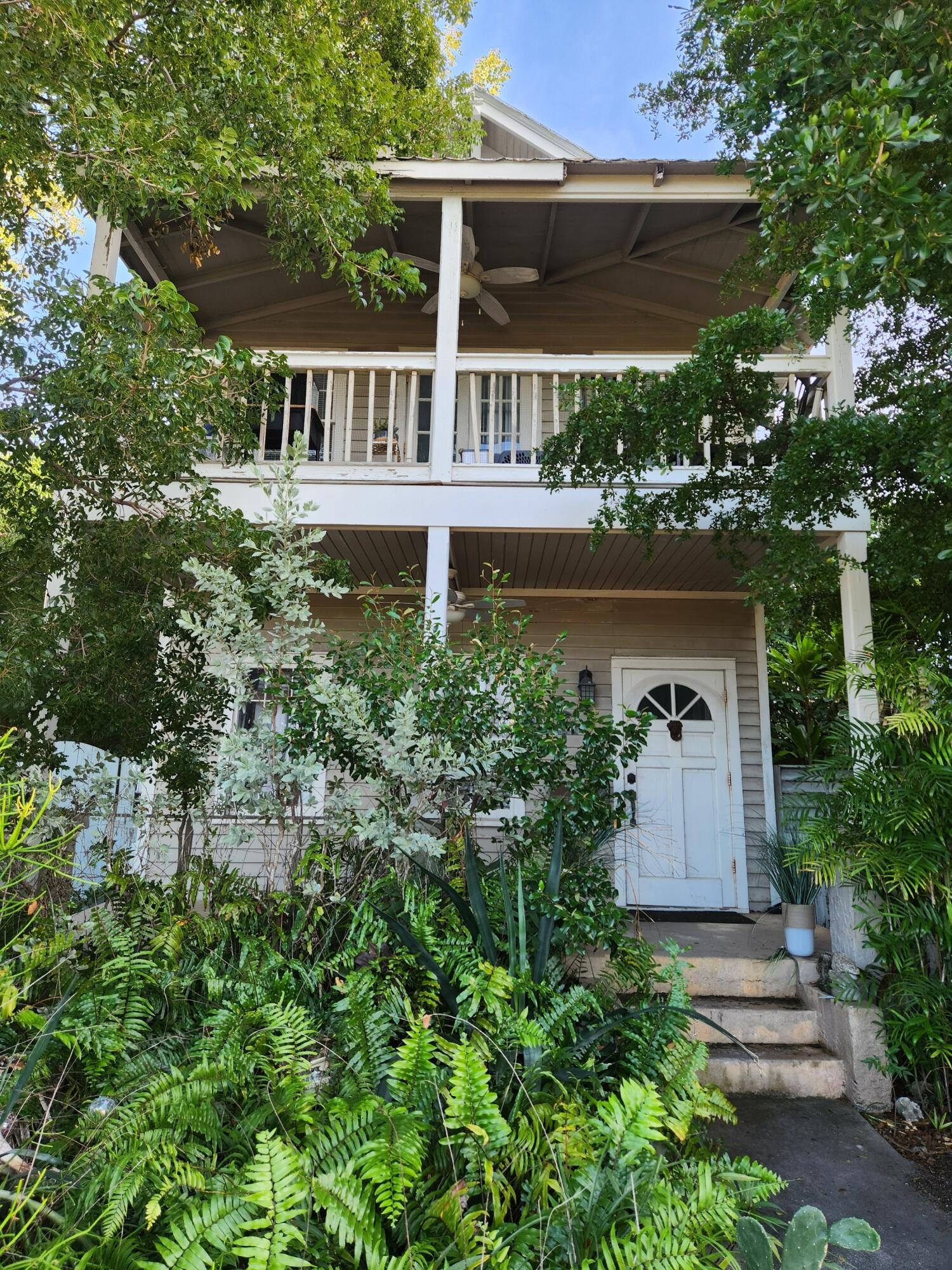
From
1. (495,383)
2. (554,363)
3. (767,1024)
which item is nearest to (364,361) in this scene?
(495,383)

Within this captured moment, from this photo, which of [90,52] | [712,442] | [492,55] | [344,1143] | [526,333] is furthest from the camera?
[492,55]

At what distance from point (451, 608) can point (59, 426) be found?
9.28ft

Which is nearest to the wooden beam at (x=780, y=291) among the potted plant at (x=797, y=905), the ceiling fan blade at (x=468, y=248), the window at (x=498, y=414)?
the window at (x=498, y=414)

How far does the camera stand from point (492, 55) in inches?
615

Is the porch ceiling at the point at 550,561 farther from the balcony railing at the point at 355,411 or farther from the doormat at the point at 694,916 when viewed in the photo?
the doormat at the point at 694,916

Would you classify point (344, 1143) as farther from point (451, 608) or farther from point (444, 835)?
point (451, 608)

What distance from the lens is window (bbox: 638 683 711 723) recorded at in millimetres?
6949

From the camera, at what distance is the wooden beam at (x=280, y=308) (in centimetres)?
759

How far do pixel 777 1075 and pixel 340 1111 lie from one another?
297cm

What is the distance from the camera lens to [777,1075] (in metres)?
3.91

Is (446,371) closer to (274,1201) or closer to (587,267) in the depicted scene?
(587,267)

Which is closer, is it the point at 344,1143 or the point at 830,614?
the point at 344,1143

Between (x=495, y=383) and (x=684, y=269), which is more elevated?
(x=684, y=269)

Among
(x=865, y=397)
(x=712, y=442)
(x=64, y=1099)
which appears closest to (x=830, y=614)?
(x=865, y=397)
